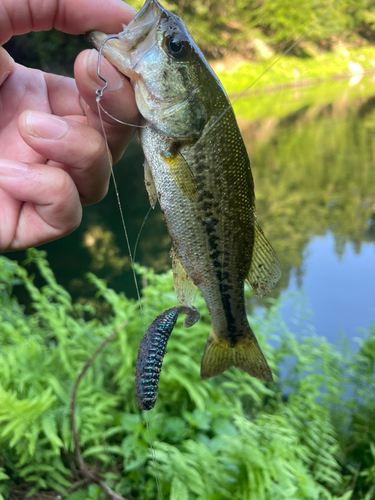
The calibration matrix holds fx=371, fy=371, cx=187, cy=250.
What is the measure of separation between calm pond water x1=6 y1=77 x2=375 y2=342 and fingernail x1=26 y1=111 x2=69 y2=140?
3203 mm

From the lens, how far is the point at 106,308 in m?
5.73

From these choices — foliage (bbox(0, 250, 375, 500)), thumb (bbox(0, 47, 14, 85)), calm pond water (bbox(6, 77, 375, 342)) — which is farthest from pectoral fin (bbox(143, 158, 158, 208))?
calm pond water (bbox(6, 77, 375, 342))

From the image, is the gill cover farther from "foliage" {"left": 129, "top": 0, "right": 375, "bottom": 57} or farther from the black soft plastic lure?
"foliage" {"left": 129, "top": 0, "right": 375, "bottom": 57}

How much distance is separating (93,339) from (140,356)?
8.04ft

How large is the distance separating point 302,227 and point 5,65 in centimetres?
779

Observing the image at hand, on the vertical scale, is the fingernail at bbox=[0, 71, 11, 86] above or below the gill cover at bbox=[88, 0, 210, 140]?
below

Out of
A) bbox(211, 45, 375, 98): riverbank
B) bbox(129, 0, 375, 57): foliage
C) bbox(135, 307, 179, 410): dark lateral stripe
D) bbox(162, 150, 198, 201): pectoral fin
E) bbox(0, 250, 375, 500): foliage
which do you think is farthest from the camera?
bbox(211, 45, 375, 98): riverbank

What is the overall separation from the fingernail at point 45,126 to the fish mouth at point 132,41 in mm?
306

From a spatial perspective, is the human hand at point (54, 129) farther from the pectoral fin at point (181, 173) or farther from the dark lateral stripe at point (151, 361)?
the dark lateral stripe at point (151, 361)

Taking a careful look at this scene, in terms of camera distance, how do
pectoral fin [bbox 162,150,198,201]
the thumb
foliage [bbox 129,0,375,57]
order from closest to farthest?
1. pectoral fin [bbox 162,150,198,201]
2. the thumb
3. foliage [bbox 129,0,375,57]

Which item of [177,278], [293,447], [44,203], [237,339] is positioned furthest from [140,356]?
[293,447]

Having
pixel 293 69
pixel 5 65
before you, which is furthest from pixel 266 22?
pixel 5 65

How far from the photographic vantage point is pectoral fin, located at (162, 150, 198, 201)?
1298 mm

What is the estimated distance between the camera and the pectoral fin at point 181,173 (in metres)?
1.30
